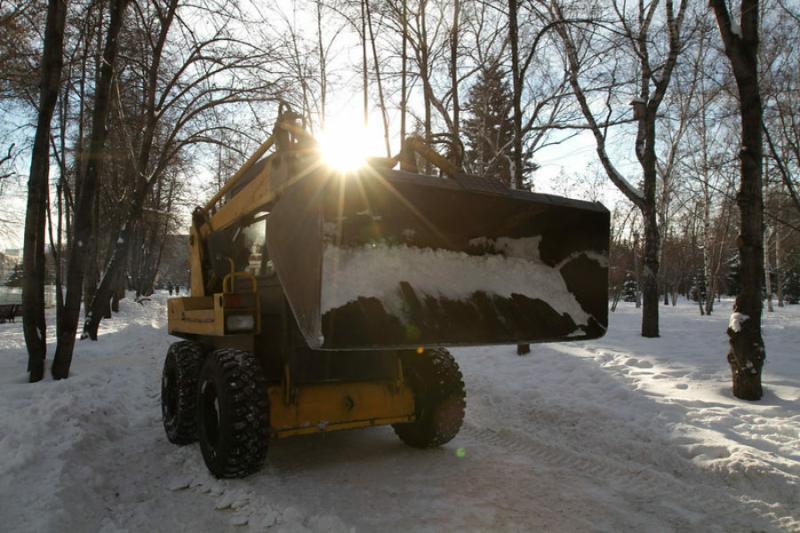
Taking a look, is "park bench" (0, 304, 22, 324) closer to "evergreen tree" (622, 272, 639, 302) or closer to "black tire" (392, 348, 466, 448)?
"black tire" (392, 348, 466, 448)

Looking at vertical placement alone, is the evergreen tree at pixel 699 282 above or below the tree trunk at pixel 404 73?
below

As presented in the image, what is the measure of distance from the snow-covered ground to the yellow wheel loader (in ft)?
1.23

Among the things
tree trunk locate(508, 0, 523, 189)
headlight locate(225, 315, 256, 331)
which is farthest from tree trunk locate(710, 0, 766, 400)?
headlight locate(225, 315, 256, 331)

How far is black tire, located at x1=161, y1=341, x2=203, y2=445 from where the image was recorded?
4816 millimetres

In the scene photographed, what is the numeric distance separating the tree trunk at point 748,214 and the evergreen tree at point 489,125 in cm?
744

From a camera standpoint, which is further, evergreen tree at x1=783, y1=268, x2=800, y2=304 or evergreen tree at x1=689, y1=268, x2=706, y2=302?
evergreen tree at x1=783, y1=268, x2=800, y2=304

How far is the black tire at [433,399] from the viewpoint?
462 cm

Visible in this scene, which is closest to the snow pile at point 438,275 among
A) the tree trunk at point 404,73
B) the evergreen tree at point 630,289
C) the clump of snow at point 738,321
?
the clump of snow at point 738,321

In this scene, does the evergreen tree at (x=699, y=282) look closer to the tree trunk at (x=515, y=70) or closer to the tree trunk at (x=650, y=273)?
the tree trunk at (x=650, y=273)

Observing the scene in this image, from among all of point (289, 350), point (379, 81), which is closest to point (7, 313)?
point (379, 81)

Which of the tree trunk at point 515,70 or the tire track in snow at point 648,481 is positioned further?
the tree trunk at point 515,70

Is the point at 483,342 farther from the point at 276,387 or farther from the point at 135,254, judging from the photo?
the point at 135,254

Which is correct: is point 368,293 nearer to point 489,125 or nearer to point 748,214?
point 748,214

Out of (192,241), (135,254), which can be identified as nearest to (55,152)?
(192,241)
